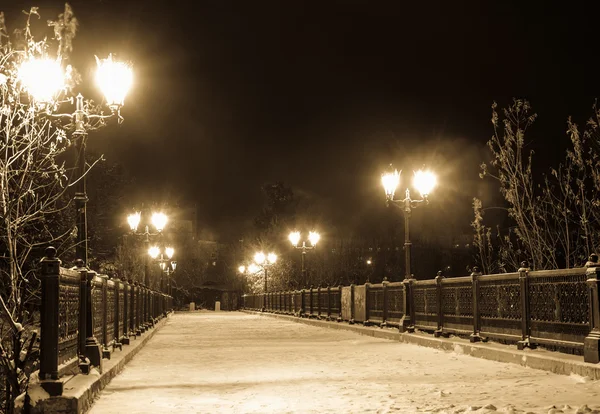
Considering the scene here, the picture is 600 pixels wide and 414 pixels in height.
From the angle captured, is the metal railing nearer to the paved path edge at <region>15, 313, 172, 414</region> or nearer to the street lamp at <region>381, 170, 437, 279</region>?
the paved path edge at <region>15, 313, 172, 414</region>

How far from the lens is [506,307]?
45.5 feet

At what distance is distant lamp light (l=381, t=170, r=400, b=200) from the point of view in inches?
839

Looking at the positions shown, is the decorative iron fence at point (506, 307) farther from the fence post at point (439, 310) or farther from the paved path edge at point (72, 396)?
the paved path edge at point (72, 396)

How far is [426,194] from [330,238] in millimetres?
60916

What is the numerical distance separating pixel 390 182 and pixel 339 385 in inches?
477

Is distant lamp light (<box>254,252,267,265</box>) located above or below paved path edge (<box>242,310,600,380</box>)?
above

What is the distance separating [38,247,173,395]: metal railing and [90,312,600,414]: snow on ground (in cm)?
56

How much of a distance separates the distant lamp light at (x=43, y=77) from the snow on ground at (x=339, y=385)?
4.63 metres

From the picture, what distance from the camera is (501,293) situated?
46.3 ft

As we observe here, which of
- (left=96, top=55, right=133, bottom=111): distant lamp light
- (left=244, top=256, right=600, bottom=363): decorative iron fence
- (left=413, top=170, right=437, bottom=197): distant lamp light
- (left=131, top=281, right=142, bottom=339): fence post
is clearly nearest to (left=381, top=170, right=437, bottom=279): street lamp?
(left=413, top=170, right=437, bottom=197): distant lamp light

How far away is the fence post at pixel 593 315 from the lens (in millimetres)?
10000

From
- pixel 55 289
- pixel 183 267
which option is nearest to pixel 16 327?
pixel 55 289

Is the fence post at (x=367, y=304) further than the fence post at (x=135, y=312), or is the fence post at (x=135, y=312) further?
the fence post at (x=367, y=304)

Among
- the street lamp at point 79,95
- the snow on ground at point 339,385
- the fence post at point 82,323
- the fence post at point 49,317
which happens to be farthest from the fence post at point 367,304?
the fence post at point 49,317
